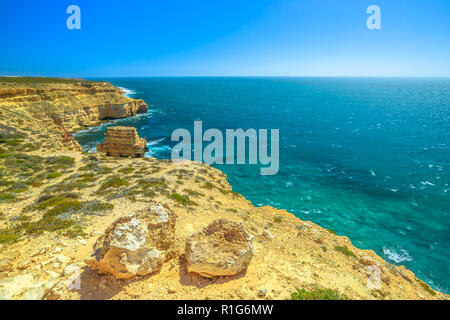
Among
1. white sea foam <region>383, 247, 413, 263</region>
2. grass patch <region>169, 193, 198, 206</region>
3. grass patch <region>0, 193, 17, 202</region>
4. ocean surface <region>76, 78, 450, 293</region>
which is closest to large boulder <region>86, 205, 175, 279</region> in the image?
grass patch <region>169, 193, 198, 206</region>

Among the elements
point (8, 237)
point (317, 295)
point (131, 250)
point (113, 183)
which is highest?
point (131, 250)

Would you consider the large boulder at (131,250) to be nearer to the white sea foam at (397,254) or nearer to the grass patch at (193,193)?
the grass patch at (193,193)

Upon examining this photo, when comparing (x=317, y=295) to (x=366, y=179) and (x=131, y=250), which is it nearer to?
(x=131, y=250)

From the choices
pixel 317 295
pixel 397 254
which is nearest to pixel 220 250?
pixel 317 295

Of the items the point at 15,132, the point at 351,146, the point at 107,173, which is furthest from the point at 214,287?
the point at 351,146

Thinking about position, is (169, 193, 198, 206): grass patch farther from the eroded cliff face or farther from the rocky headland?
the eroded cliff face
